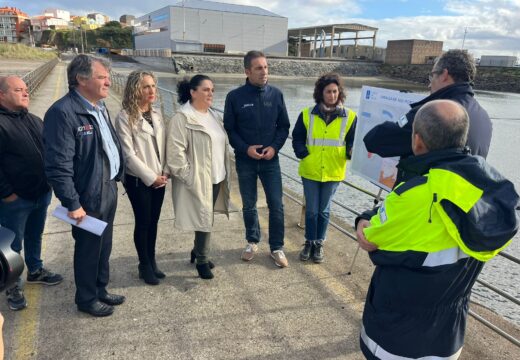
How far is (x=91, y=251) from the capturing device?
2.61 m

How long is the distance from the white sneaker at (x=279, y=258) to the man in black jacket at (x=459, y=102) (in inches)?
64.8

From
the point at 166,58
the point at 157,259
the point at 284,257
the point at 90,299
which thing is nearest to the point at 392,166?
the point at 284,257

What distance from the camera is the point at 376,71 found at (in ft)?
229

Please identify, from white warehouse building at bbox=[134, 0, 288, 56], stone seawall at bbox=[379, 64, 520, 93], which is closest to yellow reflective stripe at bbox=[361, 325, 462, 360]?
stone seawall at bbox=[379, 64, 520, 93]

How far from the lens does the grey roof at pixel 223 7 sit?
226ft

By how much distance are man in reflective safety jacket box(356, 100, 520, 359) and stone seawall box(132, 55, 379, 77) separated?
5292 centimetres

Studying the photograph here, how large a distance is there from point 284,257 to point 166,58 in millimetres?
58828

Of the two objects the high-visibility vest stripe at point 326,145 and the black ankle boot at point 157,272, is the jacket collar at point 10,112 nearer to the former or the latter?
the black ankle boot at point 157,272

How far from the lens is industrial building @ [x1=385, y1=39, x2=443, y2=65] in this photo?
2576 inches

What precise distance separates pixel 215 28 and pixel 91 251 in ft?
242

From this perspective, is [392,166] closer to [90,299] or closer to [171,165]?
[171,165]

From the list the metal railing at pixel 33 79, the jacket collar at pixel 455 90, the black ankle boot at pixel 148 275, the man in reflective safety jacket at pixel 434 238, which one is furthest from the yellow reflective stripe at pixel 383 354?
the metal railing at pixel 33 79

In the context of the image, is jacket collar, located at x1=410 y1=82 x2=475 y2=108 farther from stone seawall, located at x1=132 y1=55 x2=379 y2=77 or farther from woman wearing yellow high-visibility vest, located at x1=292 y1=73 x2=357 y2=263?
stone seawall, located at x1=132 y1=55 x2=379 y2=77

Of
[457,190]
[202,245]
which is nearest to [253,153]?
[202,245]
